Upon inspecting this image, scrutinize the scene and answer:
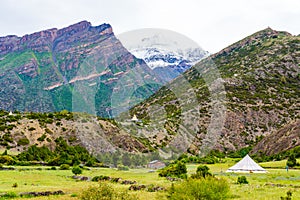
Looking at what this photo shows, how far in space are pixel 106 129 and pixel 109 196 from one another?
64774 millimetres

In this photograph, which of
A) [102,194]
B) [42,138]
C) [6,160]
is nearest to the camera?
[102,194]

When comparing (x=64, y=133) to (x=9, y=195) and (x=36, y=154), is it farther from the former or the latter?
(x=9, y=195)

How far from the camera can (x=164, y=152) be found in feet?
272

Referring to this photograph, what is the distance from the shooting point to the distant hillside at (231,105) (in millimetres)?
94312

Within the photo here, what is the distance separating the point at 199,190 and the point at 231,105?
91588 millimetres

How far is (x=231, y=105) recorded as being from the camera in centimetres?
10762

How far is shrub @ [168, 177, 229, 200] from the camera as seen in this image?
18.2 m

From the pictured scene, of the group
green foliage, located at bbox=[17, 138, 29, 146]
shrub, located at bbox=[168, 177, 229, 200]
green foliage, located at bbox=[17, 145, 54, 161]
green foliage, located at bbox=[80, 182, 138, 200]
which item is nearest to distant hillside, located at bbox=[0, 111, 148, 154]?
green foliage, located at bbox=[17, 138, 29, 146]

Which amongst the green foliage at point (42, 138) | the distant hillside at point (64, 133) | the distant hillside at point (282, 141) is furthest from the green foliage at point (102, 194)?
the distant hillside at point (282, 141)

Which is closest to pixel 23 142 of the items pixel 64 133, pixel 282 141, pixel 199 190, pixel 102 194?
pixel 64 133

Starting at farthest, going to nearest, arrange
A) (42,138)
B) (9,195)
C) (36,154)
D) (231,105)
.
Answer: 1. (231,105)
2. (42,138)
3. (36,154)
4. (9,195)

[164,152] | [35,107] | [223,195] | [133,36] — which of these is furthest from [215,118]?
[35,107]

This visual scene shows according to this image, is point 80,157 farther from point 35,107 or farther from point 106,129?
point 35,107

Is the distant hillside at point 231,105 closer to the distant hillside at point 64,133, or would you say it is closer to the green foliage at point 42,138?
the distant hillside at point 64,133
